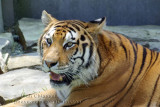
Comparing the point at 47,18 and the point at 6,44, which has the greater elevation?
the point at 47,18

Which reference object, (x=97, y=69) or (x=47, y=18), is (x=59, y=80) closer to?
(x=97, y=69)

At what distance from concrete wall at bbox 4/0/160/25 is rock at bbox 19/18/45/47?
572 millimetres

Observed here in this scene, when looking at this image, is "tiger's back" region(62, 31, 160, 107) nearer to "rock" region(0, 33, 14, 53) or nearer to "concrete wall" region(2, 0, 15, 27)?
"rock" region(0, 33, 14, 53)

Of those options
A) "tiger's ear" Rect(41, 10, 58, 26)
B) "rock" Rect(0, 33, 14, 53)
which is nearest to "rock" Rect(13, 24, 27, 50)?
"rock" Rect(0, 33, 14, 53)

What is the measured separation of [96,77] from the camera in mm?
2463

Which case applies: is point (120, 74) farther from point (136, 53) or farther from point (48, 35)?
point (48, 35)

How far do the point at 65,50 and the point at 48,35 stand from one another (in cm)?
20

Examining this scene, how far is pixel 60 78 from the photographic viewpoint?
8.00 ft

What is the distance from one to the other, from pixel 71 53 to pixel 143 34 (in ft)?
14.1

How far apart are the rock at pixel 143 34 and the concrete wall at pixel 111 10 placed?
38 cm

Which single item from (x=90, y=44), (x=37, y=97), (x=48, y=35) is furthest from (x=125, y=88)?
(x=37, y=97)

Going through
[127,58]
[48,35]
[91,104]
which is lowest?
[91,104]

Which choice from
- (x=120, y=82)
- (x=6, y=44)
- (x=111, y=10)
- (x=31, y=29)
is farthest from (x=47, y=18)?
(x=111, y=10)

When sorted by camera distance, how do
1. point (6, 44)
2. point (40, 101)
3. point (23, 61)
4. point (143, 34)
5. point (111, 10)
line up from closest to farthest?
point (40, 101) < point (23, 61) < point (6, 44) < point (143, 34) < point (111, 10)
